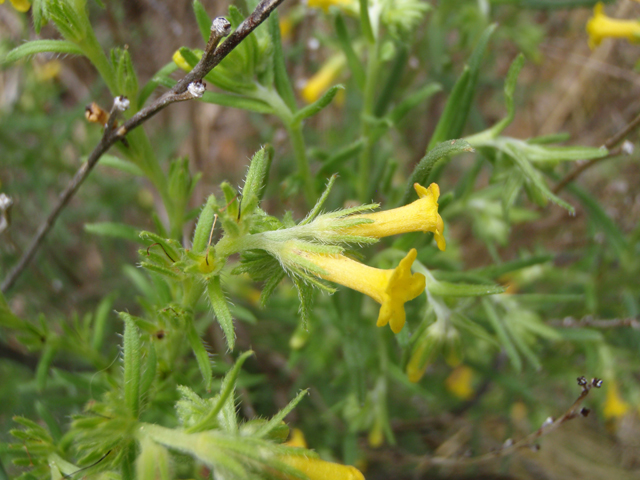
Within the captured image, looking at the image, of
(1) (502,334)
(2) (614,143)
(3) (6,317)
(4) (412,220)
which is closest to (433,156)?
(4) (412,220)

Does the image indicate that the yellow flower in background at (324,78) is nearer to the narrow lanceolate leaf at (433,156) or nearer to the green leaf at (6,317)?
the narrow lanceolate leaf at (433,156)

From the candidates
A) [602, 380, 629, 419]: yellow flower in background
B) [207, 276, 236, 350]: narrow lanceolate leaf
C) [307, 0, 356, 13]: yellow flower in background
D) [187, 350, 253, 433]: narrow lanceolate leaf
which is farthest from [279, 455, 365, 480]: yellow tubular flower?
[602, 380, 629, 419]: yellow flower in background

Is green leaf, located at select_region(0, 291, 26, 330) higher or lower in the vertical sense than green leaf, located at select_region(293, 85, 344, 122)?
lower

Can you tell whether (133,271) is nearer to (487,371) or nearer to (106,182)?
(106,182)

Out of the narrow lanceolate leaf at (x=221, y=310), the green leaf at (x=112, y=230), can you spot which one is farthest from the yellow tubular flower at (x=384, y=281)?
the green leaf at (x=112, y=230)

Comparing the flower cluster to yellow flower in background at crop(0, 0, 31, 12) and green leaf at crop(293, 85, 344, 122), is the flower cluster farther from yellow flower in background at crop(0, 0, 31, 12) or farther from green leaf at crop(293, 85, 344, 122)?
yellow flower in background at crop(0, 0, 31, 12)

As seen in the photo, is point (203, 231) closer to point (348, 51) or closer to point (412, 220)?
point (412, 220)

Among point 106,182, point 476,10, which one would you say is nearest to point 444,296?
point 476,10
